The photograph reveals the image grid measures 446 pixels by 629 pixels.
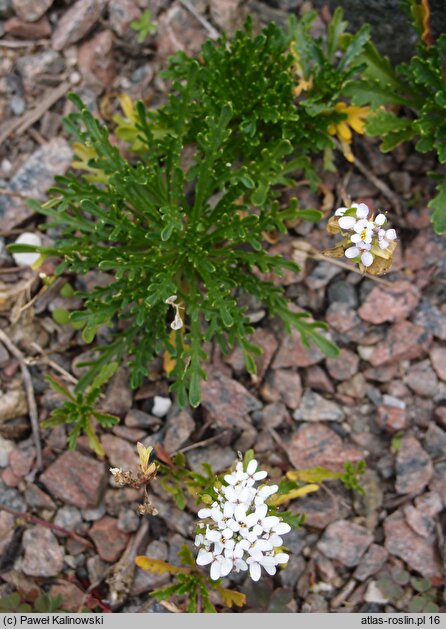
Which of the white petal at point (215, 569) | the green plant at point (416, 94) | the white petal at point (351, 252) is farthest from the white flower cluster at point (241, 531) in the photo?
the green plant at point (416, 94)

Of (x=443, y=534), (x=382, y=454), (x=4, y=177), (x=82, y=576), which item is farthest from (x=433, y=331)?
(x=4, y=177)

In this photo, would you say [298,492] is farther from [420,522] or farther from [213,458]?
[420,522]

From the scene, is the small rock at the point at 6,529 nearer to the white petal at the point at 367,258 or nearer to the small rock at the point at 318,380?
the small rock at the point at 318,380

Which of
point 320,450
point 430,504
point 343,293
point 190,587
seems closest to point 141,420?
point 190,587

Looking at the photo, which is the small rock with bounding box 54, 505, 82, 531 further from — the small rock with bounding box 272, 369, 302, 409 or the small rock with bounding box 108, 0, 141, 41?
the small rock with bounding box 108, 0, 141, 41

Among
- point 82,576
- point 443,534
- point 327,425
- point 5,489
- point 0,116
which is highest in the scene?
point 0,116

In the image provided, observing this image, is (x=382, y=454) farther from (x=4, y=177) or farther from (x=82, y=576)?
(x=4, y=177)
